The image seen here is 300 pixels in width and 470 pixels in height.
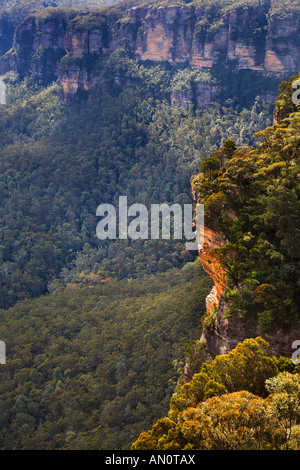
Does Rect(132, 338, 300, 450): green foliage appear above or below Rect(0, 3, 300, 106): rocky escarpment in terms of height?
below

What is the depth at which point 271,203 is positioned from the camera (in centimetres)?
1622

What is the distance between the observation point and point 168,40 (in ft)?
232

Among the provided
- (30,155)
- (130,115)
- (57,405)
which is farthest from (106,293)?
(130,115)

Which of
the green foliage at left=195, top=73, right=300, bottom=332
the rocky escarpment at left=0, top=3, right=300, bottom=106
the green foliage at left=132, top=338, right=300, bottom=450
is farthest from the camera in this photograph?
the rocky escarpment at left=0, top=3, right=300, bottom=106

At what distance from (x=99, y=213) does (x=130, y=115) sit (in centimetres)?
1917

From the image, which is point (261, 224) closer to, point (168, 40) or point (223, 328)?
point (223, 328)

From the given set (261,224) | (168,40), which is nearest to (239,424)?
(261,224)

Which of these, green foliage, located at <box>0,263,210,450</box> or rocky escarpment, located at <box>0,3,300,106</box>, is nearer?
green foliage, located at <box>0,263,210,450</box>

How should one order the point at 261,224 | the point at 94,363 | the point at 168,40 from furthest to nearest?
the point at 168,40, the point at 94,363, the point at 261,224

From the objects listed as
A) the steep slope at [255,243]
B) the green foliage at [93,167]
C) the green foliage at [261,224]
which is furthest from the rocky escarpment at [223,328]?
the green foliage at [93,167]

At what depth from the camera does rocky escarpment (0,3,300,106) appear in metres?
61.4

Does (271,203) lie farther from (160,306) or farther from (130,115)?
(130,115)

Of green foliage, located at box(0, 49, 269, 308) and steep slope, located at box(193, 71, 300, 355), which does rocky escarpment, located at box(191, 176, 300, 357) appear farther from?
green foliage, located at box(0, 49, 269, 308)

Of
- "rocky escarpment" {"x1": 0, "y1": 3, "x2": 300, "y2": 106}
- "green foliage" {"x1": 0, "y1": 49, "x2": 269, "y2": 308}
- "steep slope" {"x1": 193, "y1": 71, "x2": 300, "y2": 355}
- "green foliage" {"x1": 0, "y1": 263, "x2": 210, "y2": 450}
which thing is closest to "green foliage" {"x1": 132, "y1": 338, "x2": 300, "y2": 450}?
"steep slope" {"x1": 193, "y1": 71, "x2": 300, "y2": 355}
